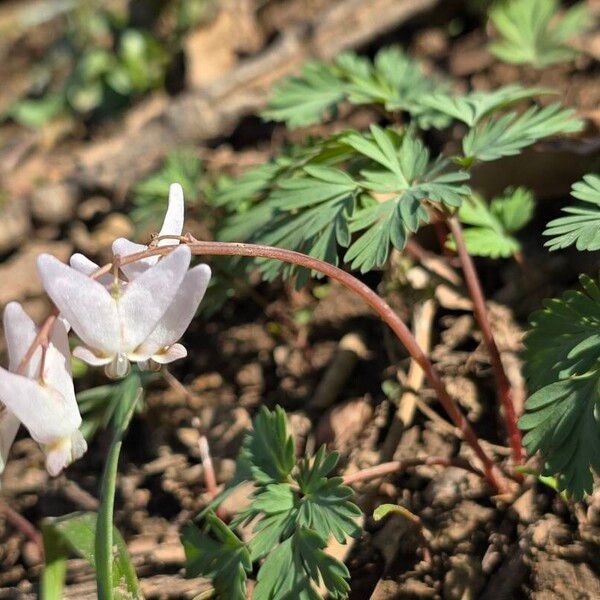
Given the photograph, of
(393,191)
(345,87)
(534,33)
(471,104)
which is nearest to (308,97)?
(345,87)

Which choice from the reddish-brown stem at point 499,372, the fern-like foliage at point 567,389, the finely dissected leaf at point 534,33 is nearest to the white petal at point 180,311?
the fern-like foliage at point 567,389

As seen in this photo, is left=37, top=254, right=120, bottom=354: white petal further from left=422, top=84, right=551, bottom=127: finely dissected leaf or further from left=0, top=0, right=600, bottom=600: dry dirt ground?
left=422, top=84, right=551, bottom=127: finely dissected leaf

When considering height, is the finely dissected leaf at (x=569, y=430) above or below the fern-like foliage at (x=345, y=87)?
below

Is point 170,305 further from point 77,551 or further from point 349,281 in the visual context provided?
point 77,551

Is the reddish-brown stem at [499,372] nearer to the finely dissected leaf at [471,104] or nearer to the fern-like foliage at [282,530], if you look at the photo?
the finely dissected leaf at [471,104]

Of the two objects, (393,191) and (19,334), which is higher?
(19,334)

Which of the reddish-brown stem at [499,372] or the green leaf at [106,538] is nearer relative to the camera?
the green leaf at [106,538]

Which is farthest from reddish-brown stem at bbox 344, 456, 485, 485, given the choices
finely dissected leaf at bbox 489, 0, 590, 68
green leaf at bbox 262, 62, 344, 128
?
finely dissected leaf at bbox 489, 0, 590, 68
